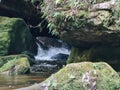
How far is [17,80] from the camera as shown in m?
9.72

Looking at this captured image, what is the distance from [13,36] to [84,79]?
28.1 ft

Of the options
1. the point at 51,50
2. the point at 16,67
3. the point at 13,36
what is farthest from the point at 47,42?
the point at 16,67

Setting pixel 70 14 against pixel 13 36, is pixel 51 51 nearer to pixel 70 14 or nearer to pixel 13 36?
pixel 13 36

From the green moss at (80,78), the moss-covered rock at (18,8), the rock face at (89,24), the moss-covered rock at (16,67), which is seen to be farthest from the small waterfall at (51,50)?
the green moss at (80,78)

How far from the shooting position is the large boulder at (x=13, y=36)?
1427cm

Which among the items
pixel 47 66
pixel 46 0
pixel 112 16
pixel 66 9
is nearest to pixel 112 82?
pixel 112 16

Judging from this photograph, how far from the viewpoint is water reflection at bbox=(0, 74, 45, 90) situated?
8.60 metres

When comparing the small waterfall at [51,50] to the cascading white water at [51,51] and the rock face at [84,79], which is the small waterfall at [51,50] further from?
the rock face at [84,79]

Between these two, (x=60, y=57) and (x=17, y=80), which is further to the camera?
(x=60, y=57)

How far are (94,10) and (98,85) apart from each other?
3557mm

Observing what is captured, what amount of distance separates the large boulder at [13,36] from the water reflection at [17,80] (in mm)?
3796

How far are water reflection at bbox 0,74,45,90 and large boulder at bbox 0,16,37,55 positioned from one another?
12.5 feet

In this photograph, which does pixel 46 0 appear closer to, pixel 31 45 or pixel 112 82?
pixel 112 82

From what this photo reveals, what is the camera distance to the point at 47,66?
521 inches
